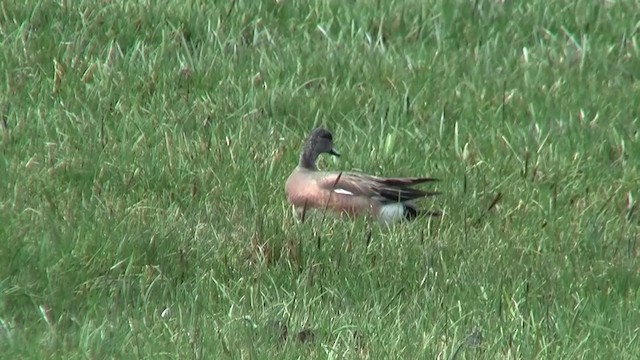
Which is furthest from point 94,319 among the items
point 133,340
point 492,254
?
point 492,254

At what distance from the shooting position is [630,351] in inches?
203

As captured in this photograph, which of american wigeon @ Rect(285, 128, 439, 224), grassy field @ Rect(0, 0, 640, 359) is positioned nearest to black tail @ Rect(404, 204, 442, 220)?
american wigeon @ Rect(285, 128, 439, 224)

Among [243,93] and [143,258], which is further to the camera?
[243,93]

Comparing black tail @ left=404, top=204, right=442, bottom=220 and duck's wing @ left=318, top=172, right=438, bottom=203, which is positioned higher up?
duck's wing @ left=318, top=172, right=438, bottom=203

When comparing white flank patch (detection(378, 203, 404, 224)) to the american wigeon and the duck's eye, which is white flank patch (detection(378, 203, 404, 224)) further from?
the duck's eye

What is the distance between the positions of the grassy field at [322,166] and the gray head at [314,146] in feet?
0.58

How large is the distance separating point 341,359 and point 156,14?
171 inches

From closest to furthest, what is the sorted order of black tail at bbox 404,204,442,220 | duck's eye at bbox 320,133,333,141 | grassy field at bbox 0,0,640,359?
1. grassy field at bbox 0,0,640,359
2. black tail at bbox 404,204,442,220
3. duck's eye at bbox 320,133,333,141

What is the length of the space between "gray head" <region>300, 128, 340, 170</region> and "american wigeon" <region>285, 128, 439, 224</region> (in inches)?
3.9

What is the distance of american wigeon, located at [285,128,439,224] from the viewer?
673 cm

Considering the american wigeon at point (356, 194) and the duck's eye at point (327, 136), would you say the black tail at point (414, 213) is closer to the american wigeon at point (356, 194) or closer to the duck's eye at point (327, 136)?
the american wigeon at point (356, 194)

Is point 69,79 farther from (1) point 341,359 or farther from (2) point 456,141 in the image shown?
(1) point 341,359

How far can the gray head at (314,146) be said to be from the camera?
7.06m

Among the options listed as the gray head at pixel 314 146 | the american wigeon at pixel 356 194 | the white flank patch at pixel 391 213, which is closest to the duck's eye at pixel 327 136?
the gray head at pixel 314 146
